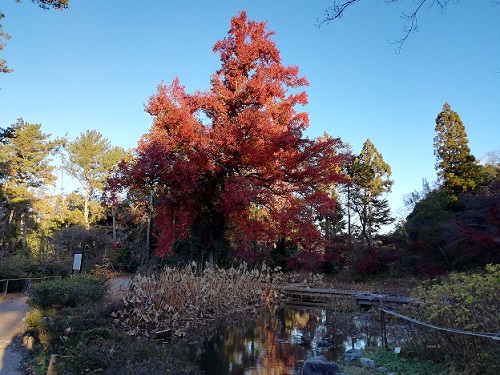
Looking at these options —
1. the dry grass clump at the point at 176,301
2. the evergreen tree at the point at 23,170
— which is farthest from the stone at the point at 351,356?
the evergreen tree at the point at 23,170

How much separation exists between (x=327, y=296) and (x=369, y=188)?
12.6m

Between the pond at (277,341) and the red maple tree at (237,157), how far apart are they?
248 centimetres

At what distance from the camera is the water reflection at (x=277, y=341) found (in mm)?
6133

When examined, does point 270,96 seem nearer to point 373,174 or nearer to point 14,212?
point 373,174

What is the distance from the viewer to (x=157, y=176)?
1141 centimetres

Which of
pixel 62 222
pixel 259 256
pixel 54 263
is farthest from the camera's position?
pixel 62 222

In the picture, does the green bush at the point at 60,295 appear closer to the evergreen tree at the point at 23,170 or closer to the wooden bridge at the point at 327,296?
the wooden bridge at the point at 327,296

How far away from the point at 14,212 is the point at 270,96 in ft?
67.7

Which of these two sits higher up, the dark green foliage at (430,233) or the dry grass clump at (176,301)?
the dark green foliage at (430,233)

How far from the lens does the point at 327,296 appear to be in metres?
14.1

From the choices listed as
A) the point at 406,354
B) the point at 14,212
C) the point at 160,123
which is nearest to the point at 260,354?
the point at 406,354

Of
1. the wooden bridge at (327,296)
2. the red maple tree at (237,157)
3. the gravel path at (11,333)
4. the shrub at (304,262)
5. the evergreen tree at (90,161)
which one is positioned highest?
the evergreen tree at (90,161)

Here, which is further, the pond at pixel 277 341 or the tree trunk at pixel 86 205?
the tree trunk at pixel 86 205

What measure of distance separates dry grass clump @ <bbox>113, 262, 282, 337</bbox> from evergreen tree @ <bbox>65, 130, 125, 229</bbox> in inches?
986
